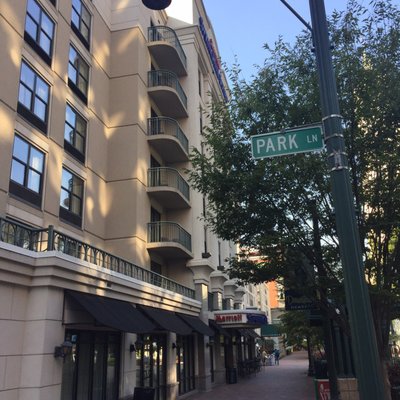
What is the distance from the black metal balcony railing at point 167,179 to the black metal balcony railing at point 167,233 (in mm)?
2059

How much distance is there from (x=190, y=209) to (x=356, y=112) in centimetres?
1736

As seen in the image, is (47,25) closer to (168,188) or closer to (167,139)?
(167,139)

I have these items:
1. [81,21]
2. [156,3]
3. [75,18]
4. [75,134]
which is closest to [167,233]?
[75,134]

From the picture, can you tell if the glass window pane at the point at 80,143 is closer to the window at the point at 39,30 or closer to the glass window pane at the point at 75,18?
the window at the point at 39,30

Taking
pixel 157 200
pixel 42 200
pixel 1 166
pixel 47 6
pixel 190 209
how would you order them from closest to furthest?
pixel 1 166
pixel 42 200
pixel 47 6
pixel 157 200
pixel 190 209

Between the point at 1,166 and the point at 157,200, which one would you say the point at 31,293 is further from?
the point at 157,200

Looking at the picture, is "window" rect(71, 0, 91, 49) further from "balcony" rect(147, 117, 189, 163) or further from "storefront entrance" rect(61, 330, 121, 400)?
"storefront entrance" rect(61, 330, 121, 400)

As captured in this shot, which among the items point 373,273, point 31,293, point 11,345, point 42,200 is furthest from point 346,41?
point 42,200

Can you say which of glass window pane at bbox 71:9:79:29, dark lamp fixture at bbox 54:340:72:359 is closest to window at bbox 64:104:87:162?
glass window pane at bbox 71:9:79:29

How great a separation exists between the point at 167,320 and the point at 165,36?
17.8 metres

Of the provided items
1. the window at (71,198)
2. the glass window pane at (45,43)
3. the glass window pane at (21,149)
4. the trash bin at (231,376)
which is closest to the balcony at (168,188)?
the window at (71,198)

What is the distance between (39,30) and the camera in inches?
680

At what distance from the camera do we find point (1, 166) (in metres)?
14.2

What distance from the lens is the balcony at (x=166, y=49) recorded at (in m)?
25.9
